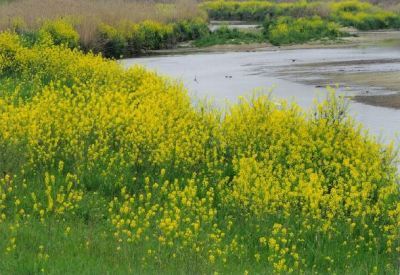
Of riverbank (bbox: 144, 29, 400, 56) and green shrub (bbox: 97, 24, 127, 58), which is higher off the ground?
green shrub (bbox: 97, 24, 127, 58)

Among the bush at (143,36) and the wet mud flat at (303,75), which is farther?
the bush at (143,36)

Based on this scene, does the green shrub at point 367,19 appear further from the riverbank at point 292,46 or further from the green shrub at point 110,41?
the green shrub at point 110,41

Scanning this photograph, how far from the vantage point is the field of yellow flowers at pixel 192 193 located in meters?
7.73

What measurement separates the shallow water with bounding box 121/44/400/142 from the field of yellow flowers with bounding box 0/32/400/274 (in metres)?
4.17

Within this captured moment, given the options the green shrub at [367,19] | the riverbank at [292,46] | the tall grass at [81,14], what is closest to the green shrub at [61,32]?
the tall grass at [81,14]

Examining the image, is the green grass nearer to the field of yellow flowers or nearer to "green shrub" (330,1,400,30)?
"green shrub" (330,1,400,30)

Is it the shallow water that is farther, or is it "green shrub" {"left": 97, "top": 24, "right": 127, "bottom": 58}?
"green shrub" {"left": 97, "top": 24, "right": 127, "bottom": 58}

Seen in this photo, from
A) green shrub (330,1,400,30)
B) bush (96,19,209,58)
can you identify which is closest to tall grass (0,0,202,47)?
bush (96,19,209,58)

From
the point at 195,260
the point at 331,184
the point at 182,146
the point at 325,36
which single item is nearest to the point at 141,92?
the point at 182,146

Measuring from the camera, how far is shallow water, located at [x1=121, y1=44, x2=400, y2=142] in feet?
64.2

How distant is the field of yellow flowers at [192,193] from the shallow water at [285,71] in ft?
13.7

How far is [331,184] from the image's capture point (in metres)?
10.6

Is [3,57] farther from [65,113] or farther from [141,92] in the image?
[65,113]

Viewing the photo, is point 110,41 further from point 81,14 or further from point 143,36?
point 143,36
